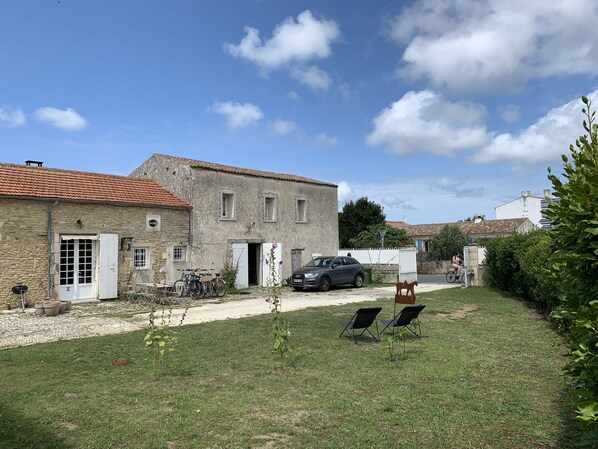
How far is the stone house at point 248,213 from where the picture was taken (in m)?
19.4

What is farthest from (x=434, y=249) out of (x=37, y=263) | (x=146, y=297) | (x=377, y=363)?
(x=377, y=363)

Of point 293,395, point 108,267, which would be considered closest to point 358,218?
point 108,267

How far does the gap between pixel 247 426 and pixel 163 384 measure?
1.77m

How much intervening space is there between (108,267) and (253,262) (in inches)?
336

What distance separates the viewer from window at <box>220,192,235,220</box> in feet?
67.7

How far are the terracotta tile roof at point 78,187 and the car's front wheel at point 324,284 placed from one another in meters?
6.66

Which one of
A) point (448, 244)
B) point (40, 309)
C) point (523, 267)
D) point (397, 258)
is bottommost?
point (40, 309)

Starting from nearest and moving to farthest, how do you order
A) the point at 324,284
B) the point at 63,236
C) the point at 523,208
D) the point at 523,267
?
1. the point at 523,267
2. the point at 63,236
3. the point at 324,284
4. the point at 523,208

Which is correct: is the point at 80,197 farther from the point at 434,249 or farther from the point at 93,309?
the point at 434,249

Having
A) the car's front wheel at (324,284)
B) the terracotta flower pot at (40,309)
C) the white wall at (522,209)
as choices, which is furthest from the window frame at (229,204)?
the white wall at (522,209)

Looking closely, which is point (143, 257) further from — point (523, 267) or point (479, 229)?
point (479, 229)

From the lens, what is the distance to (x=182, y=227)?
18.6 metres

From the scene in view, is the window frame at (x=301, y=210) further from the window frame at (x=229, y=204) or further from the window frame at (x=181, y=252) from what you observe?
the window frame at (x=181, y=252)

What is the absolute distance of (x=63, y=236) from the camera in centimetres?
1479
